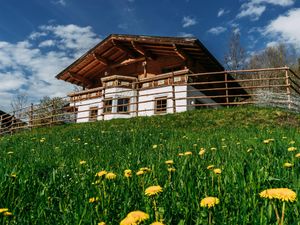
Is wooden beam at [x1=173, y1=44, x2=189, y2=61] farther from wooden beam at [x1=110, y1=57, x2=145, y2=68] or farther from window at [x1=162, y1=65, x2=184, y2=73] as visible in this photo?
wooden beam at [x1=110, y1=57, x2=145, y2=68]

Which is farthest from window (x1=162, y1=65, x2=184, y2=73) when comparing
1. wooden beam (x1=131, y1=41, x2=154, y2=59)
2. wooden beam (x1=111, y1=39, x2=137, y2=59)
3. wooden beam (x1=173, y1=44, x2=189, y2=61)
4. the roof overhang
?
wooden beam (x1=111, y1=39, x2=137, y2=59)

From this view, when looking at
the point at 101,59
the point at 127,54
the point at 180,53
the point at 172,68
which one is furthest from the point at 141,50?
the point at 101,59

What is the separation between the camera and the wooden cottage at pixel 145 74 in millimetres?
18562

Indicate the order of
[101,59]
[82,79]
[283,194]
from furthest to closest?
[82,79], [101,59], [283,194]

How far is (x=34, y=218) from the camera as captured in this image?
5.86 feet

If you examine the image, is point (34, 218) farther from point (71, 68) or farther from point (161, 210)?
point (71, 68)

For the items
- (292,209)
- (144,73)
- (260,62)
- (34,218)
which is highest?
(260,62)

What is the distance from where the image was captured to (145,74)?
21969 mm

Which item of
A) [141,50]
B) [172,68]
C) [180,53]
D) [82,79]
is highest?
[141,50]

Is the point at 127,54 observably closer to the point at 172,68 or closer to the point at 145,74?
the point at 145,74

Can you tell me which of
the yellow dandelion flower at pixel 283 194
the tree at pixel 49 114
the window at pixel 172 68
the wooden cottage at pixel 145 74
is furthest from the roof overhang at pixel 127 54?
the yellow dandelion flower at pixel 283 194

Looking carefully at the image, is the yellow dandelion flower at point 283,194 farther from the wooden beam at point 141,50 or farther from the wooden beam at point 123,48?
Answer: the wooden beam at point 123,48

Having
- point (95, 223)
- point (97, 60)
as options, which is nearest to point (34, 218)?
point (95, 223)

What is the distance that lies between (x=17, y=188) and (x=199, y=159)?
6.02 ft
